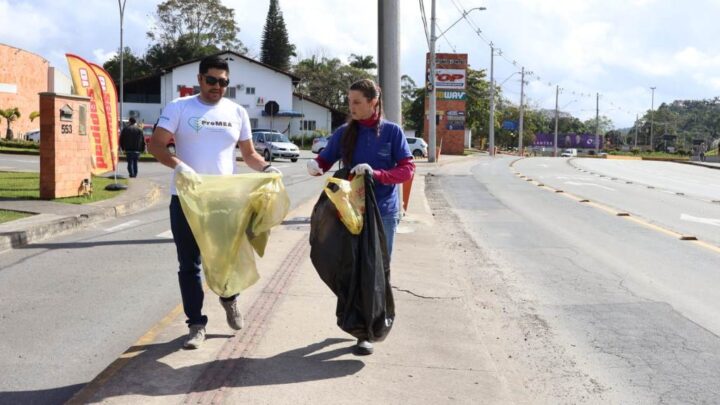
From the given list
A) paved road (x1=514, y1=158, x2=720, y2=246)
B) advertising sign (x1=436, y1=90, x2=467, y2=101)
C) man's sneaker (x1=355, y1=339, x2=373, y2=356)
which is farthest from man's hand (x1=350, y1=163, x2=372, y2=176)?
advertising sign (x1=436, y1=90, x2=467, y2=101)

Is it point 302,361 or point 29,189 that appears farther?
point 29,189

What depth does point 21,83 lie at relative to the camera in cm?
4541

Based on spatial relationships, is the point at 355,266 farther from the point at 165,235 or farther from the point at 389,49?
the point at 389,49

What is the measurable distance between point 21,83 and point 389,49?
4089 centimetres

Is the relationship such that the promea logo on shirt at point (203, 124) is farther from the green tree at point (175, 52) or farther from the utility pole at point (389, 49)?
the green tree at point (175, 52)

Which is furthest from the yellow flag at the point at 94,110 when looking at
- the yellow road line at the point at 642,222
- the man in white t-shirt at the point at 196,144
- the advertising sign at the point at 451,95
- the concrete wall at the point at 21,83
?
the advertising sign at the point at 451,95

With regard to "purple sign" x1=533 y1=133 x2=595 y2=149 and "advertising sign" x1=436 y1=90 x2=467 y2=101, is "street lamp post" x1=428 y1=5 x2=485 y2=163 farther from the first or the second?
"purple sign" x1=533 y1=133 x2=595 y2=149

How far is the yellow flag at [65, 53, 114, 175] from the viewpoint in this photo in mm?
14969

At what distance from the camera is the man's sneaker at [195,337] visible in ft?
14.7

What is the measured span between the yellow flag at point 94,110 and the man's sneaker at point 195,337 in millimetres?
11134

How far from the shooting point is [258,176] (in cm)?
443

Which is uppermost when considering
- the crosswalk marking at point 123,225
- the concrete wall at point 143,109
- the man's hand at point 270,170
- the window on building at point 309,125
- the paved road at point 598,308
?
the concrete wall at point 143,109

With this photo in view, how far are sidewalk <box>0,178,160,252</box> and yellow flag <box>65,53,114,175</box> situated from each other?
0.90 m

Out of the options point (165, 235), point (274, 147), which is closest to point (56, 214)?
point (165, 235)
